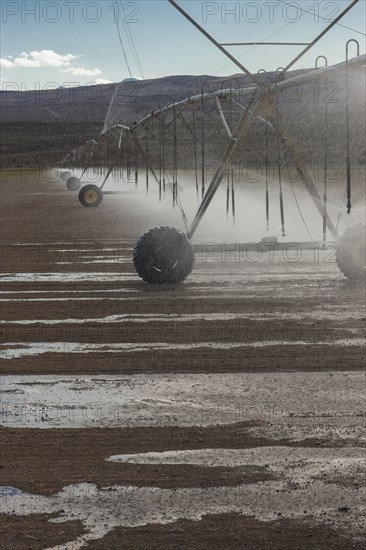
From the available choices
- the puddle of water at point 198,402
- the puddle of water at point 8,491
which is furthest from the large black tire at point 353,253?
the puddle of water at point 8,491

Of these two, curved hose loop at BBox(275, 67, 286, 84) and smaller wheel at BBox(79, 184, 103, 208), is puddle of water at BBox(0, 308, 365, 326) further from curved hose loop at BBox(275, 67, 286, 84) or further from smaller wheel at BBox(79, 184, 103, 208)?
smaller wheel at BBox(79, 184, 103, 208)

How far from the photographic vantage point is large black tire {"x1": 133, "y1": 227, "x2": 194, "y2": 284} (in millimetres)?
11391

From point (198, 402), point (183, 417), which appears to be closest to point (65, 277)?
point (198, 402)

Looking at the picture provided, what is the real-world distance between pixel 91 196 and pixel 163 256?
20878mm

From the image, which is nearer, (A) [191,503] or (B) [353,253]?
(A) [191,503]

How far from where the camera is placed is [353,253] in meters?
11.5

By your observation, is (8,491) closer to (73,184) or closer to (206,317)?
(206,317)

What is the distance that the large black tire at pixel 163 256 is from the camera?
11391 mm

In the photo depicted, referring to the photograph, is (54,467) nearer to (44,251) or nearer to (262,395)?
(262,395)

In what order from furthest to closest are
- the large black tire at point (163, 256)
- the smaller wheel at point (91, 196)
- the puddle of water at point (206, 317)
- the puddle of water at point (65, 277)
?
1. the smaller wheel at point (91, 196)
2. the puddle of water at point (65, 277)
3. the large black tire at point (163, 256)
4. the puddle of water at point (206, 317)

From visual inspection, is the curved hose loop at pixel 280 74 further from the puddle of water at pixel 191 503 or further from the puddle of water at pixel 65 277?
the puddle of water at pixel 191 503

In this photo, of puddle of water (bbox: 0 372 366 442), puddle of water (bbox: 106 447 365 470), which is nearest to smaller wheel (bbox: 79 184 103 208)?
A: puddle of water (bbox: 0 372 366 442)

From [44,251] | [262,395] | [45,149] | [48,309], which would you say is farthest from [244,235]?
[45,149]

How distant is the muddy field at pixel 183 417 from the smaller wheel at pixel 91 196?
67.2 ft
